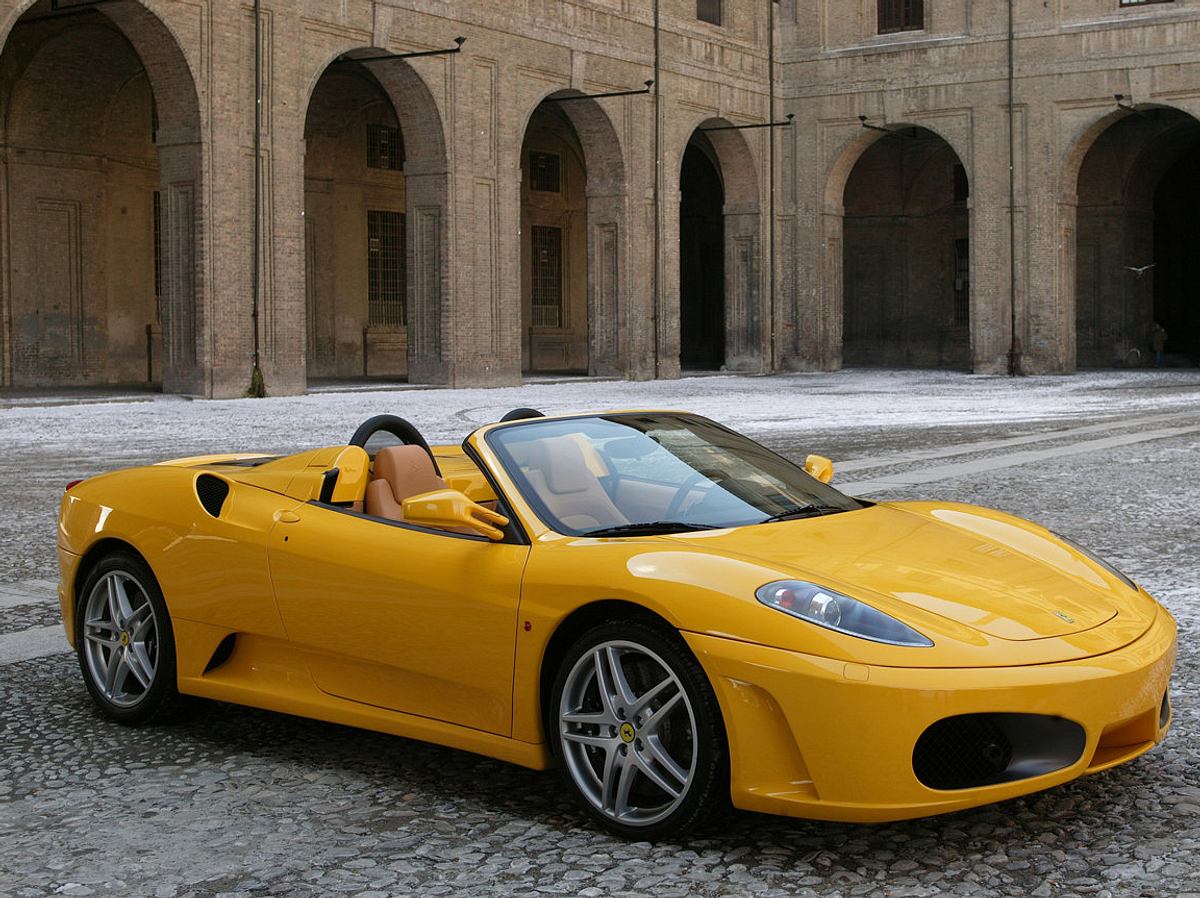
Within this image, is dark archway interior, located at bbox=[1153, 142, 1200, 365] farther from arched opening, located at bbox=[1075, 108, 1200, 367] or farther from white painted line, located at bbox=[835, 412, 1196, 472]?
white painted line, located at bbox=[835, 412, 1196, 472]

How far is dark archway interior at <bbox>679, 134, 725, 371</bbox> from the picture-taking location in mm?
42656

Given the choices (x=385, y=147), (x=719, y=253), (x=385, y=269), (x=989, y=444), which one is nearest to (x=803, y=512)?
(x=989, y=444)

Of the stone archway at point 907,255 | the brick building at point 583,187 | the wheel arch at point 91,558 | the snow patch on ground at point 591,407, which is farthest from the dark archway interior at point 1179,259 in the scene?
the wheel arch at point 91,558

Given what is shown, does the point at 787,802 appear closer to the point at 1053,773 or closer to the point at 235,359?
the point at 1053,773

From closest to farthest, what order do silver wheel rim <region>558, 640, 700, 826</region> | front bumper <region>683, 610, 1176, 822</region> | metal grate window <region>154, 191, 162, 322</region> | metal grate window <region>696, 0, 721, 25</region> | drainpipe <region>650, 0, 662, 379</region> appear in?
1. front bumper <region>683, 610, 1176, 822</region>
2. silver wheel rim <region>558, 640, 700, 826</region>
3. metal grate window <region>154, 191, 162, 322</region>
4. drainpipe <region>650, 0, 662, 379</region>
5. metal grate window <region>696, 0, 721, 25</region>

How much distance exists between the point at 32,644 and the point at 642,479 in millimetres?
2937

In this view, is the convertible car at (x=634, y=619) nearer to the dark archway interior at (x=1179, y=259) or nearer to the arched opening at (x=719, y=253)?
the arched opening at (x=719, y=253)

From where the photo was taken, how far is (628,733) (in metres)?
3.94

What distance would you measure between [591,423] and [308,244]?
28731 millimetres

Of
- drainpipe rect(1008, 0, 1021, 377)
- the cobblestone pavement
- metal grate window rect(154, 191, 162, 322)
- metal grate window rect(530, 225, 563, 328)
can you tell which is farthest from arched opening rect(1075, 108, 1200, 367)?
the cobblestone pavement

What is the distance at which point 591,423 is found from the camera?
5.02m

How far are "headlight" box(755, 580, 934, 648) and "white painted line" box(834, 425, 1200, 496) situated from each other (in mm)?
7525

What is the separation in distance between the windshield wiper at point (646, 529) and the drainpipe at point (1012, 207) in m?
33.2

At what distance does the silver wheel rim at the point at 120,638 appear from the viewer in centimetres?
526
